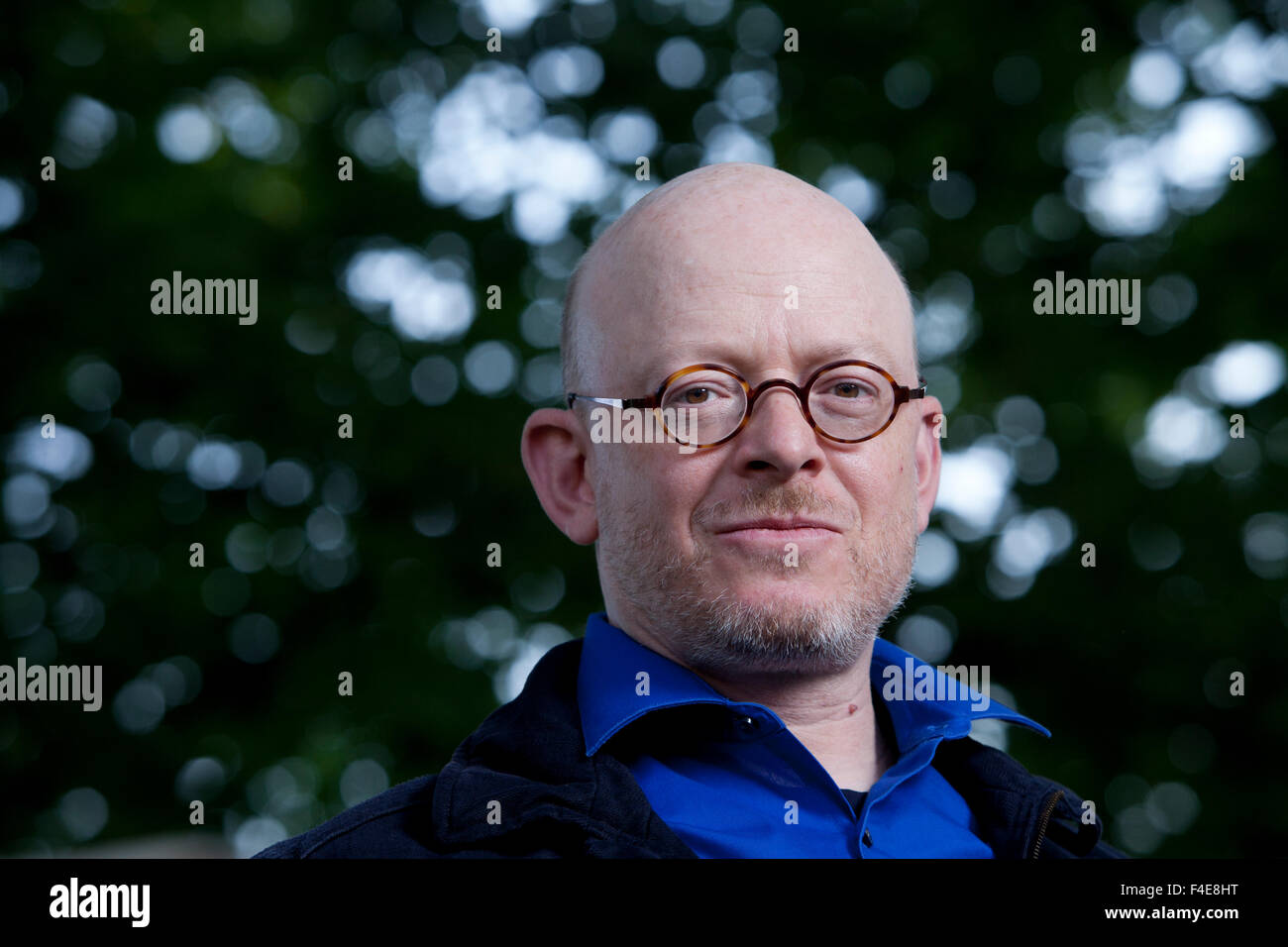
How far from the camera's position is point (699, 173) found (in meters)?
2.78

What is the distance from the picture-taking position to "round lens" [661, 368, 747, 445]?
2.40m

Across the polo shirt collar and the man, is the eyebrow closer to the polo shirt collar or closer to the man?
the man

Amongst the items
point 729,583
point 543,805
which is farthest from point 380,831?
point 729,583

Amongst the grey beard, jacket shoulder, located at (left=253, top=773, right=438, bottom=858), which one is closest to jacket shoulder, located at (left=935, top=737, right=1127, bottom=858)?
the grey beard

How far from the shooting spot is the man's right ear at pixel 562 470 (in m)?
2.73

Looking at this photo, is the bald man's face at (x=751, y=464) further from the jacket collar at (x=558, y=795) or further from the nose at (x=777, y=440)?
the jacket collar at (x=558, y=795)

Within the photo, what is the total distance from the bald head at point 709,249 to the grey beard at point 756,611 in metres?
0.39

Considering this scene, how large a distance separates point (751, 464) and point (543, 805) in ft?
2.42

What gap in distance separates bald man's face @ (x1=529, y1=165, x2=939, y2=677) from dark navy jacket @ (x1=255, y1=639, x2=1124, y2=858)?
0.98 ft

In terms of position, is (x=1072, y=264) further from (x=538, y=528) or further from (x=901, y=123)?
(x=538, y=528)

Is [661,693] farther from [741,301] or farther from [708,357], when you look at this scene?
[741,301]

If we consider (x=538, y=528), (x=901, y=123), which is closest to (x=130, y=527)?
(x=538, y=528)

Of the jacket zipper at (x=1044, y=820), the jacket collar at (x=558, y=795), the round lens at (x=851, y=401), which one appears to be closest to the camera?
the jacket collar at (x=558, y=795)

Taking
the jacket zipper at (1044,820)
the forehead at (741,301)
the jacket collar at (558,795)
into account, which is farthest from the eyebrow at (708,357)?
the jacket zipper at (1044,820)
